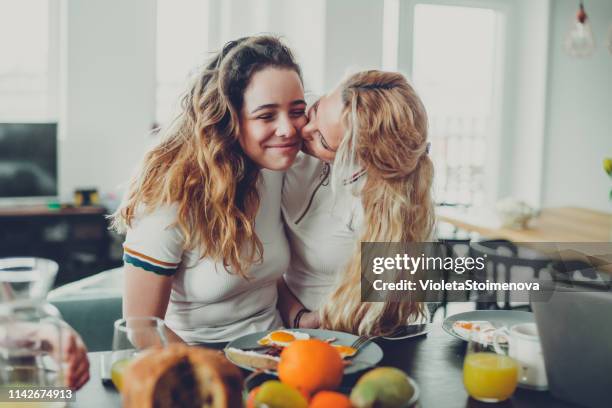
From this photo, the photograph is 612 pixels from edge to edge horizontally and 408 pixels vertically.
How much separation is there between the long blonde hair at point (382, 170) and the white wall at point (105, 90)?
10.2 feet

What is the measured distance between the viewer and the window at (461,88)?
464 centimetres

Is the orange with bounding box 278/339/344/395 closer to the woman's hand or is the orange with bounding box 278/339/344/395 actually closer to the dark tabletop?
the dark tabletop

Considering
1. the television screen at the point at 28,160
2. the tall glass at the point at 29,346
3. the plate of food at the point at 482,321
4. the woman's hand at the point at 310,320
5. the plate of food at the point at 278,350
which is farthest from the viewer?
the television screen at the point at 28,160

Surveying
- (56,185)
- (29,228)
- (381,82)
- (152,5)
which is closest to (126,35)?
(152,5)

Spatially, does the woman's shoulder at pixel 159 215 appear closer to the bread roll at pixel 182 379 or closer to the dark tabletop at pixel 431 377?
the dark tabletop at pixel 431 377

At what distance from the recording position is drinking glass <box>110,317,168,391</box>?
93cm

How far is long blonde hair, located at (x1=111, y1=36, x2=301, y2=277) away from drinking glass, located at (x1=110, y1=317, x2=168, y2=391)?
1.66 feet

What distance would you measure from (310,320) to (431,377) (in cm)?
60

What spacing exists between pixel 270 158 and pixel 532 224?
2437 mm

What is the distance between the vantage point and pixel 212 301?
5.13 feet

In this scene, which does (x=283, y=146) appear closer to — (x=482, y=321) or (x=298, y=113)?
(x=298, y=113)

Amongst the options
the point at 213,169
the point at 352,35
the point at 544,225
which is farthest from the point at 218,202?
the point at 352,35

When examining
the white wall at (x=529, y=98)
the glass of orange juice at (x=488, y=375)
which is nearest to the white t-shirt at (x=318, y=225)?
the glass of orange juice at (x=488, y=375)

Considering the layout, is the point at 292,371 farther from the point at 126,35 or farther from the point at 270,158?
the point at 126,35
